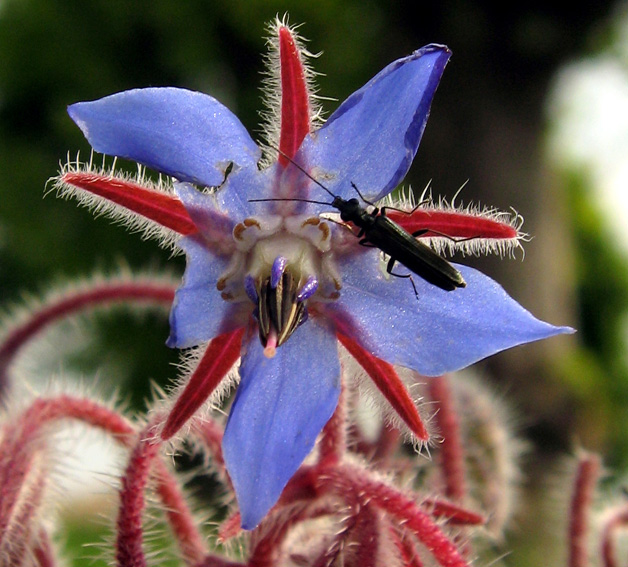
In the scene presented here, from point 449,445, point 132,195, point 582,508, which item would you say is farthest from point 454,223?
point 582,508

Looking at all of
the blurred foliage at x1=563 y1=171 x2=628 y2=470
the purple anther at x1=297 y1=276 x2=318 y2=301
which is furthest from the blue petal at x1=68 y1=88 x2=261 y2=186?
the blurred foliage at x1=563 y1=171 x2=628 y2=470

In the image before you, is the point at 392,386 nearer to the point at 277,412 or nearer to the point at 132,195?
the point at 277,412

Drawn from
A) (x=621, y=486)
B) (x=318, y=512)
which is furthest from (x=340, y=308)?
(x=621, y=486)

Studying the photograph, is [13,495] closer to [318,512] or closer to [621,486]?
[318,512]

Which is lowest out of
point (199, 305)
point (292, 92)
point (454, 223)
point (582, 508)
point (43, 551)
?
point (43, 551)

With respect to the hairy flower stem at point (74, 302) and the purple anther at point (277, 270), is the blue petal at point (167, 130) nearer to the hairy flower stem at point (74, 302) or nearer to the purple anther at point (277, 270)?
the purple anther at point (277, 270)

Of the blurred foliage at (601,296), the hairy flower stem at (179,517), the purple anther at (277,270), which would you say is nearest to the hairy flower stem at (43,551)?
the hairy flower stem at (179,517)
